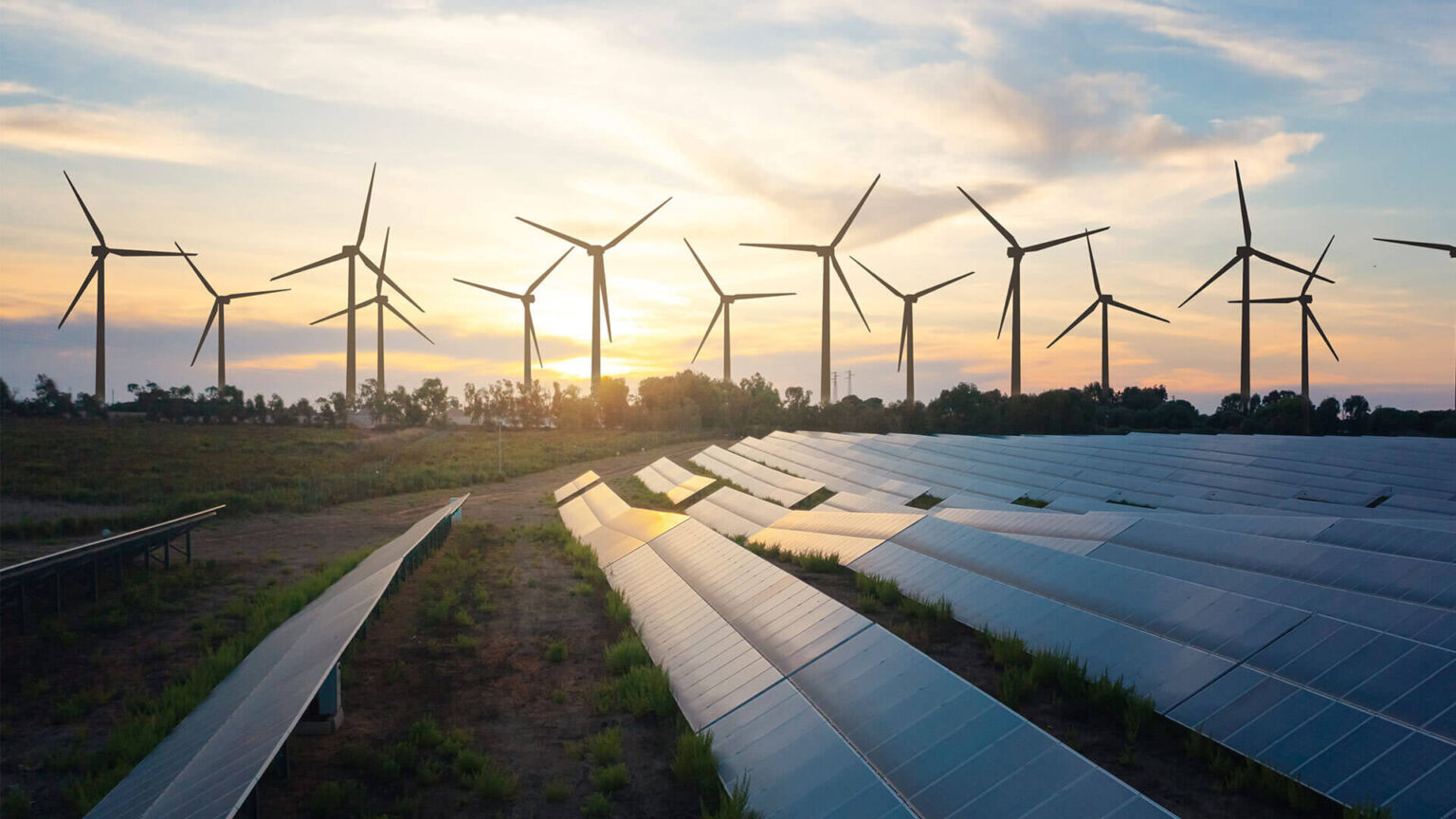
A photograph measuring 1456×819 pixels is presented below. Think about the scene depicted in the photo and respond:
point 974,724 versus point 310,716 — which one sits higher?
point 974,724

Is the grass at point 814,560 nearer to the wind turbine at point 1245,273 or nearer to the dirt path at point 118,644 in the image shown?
the dirt path at point 118,644

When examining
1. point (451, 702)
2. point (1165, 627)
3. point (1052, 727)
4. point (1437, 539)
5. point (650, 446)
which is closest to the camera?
point (1052, 727)

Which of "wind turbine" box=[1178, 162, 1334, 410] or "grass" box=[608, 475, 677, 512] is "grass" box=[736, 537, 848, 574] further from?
"wind turbine" box=[1178, 162, 1334, 410]

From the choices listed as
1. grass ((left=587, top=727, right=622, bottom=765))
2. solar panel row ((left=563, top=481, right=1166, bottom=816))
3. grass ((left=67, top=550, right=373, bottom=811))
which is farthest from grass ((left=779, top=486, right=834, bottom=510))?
grass ((left=587, top=727, right=622, bottom=765))

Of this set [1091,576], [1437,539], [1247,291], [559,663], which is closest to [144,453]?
[559,663]

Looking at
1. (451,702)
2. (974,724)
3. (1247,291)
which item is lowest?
(451,702)

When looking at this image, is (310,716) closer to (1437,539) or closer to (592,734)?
(592,734)

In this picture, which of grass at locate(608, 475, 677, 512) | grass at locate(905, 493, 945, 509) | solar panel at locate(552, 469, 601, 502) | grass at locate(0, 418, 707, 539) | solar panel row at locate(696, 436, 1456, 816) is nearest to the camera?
solar panel row at locate(696, 436, 1456, 816)
